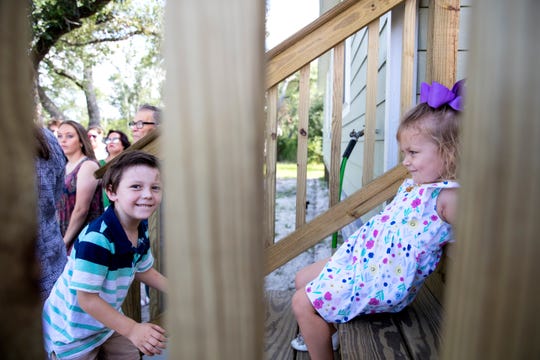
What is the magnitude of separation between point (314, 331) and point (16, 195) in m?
1.55

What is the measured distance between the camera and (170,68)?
0.55 meters

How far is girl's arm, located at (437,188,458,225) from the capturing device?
1.78m

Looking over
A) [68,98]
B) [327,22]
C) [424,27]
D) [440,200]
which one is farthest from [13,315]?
[68,98]

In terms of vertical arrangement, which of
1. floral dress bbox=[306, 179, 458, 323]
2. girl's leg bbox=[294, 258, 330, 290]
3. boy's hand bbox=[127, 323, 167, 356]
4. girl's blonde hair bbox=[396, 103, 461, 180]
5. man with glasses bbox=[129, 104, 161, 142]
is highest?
man with glasses bbox=[129, 104, 161, 142]

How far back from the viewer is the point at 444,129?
6.24 feet

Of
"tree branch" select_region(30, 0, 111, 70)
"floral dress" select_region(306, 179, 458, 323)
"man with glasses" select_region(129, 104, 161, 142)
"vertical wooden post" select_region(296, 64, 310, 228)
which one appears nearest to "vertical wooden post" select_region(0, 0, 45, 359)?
"floral dress" select_region(306, 179, 458, 323)

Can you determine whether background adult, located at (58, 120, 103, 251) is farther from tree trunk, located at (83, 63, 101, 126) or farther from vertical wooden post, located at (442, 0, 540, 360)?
tree trunk, located at (83, 63, 101, 126)

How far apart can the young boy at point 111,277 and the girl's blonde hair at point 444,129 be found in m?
1.31

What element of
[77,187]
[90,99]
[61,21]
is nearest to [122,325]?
[77,187]

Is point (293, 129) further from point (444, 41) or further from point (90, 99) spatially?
point (444, 41)

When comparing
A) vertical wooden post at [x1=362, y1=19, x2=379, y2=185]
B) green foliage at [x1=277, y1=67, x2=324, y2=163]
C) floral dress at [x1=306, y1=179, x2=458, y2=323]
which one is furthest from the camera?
green foliage at [x1=277, y1=67, x2=324, y2=163]

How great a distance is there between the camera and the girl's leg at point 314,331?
6.14 ft

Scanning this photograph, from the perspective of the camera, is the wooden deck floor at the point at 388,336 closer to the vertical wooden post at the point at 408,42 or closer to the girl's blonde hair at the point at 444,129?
the girl's blonde hair at the point at 444,129

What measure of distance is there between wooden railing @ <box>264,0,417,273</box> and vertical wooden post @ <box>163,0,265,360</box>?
5.47 ft
